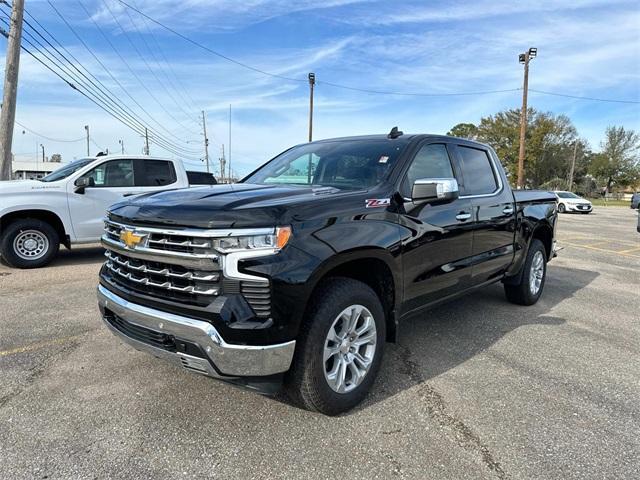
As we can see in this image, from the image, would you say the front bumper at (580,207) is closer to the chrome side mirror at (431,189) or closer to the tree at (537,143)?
the tree at (537,143)

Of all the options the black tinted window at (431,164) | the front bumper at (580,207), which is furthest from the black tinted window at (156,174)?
the front bumper at (580,207)

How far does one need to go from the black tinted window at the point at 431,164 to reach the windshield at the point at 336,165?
17 centimetres

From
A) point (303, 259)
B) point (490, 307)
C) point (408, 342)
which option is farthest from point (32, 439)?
point (490, 307)

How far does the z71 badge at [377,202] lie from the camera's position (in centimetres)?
312

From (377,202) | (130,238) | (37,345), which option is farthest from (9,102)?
(377,202)

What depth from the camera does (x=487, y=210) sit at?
14.6 feet

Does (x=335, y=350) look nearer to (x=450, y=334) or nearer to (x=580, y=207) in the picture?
(x=450, y=334)

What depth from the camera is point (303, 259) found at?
257 centimetres

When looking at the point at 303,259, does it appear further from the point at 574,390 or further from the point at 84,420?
the point at 574,390

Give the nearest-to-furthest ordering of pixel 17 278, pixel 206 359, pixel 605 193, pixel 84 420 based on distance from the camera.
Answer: pixel 206 359 < pixel 84 420 < pixel 17 278 < pixel 605 193

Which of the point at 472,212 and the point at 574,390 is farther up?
the point at 472,212

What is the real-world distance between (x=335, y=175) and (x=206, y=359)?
6.26 feet

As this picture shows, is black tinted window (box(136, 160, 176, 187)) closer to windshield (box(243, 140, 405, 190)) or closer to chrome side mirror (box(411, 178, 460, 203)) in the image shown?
windshield (box(243, 140, 405, 190))

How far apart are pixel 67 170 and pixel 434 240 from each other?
23.9 feet
